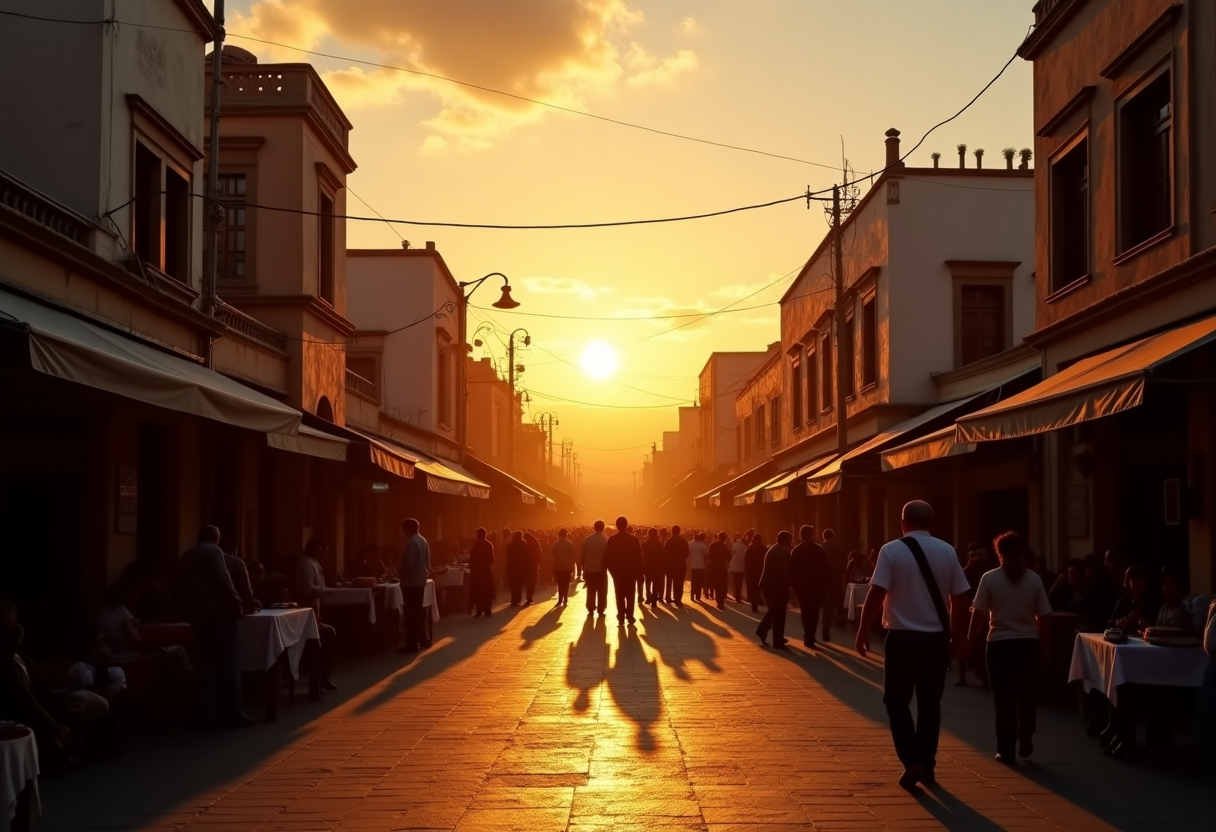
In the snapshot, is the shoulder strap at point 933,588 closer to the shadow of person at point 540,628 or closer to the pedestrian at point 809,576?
the pedestrian at point 809,576

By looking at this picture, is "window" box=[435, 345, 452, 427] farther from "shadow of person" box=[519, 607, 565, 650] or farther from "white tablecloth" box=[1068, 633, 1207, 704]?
"white tablecloth" box=[1068, 633, 1207, 704]

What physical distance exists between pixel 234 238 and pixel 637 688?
1240 centimetres

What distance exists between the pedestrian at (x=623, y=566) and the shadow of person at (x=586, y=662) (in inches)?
25.8

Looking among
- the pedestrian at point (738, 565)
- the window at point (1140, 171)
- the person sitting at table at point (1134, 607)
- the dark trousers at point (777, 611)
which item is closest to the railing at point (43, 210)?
the person sitting at table at point (1134, 607)

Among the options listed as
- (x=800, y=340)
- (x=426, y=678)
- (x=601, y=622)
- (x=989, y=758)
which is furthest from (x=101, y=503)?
(x=800, y=340)

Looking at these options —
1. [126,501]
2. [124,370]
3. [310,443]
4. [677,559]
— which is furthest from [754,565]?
[124,370]

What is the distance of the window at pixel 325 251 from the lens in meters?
24.4

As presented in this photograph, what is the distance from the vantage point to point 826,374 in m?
34.1

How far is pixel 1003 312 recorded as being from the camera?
26.6 metres

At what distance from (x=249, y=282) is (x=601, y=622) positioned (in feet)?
27.0

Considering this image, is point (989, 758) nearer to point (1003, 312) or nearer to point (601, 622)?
point (601, 622)

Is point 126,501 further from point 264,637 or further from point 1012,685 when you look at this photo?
point 1012,685

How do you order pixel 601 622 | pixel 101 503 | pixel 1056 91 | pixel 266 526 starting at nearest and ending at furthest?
pixel 101 503
pixel 1056 91
pixel 266 526
pixel 601 622

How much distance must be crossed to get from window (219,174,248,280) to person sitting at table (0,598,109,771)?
1435cm
